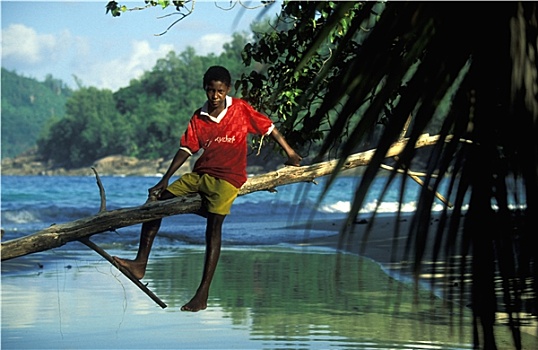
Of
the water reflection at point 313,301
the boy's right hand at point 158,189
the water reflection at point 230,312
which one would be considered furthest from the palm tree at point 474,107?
the water reflection at point 230,312

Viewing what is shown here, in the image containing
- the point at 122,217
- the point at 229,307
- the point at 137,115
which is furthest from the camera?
the point at 137,115

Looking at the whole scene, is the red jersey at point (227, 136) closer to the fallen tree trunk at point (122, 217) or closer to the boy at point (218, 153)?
the boy at point (218, 153)

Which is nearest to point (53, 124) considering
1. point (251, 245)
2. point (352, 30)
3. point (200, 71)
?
point (200, 71)

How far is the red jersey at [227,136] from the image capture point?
456 centimetres

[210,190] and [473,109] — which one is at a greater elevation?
[210,190]

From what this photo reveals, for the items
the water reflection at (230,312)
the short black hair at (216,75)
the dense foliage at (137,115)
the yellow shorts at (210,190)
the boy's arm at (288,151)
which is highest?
the dense foliage at (137,115)

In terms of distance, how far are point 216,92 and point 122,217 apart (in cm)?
72

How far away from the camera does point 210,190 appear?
4484 millimetres

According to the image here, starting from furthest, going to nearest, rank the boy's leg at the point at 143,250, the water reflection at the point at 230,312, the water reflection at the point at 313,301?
1. the water reflection at the point at 313,301
2. the water reflection at the point at 230,312
3. the boy's leg at the point at 143,250

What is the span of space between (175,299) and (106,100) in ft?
345

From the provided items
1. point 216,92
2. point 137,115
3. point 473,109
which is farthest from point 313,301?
point 137,115

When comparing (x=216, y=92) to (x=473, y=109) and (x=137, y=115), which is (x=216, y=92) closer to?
(x=473, y=109)

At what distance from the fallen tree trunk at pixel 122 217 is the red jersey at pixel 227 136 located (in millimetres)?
209

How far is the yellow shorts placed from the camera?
4469mm
